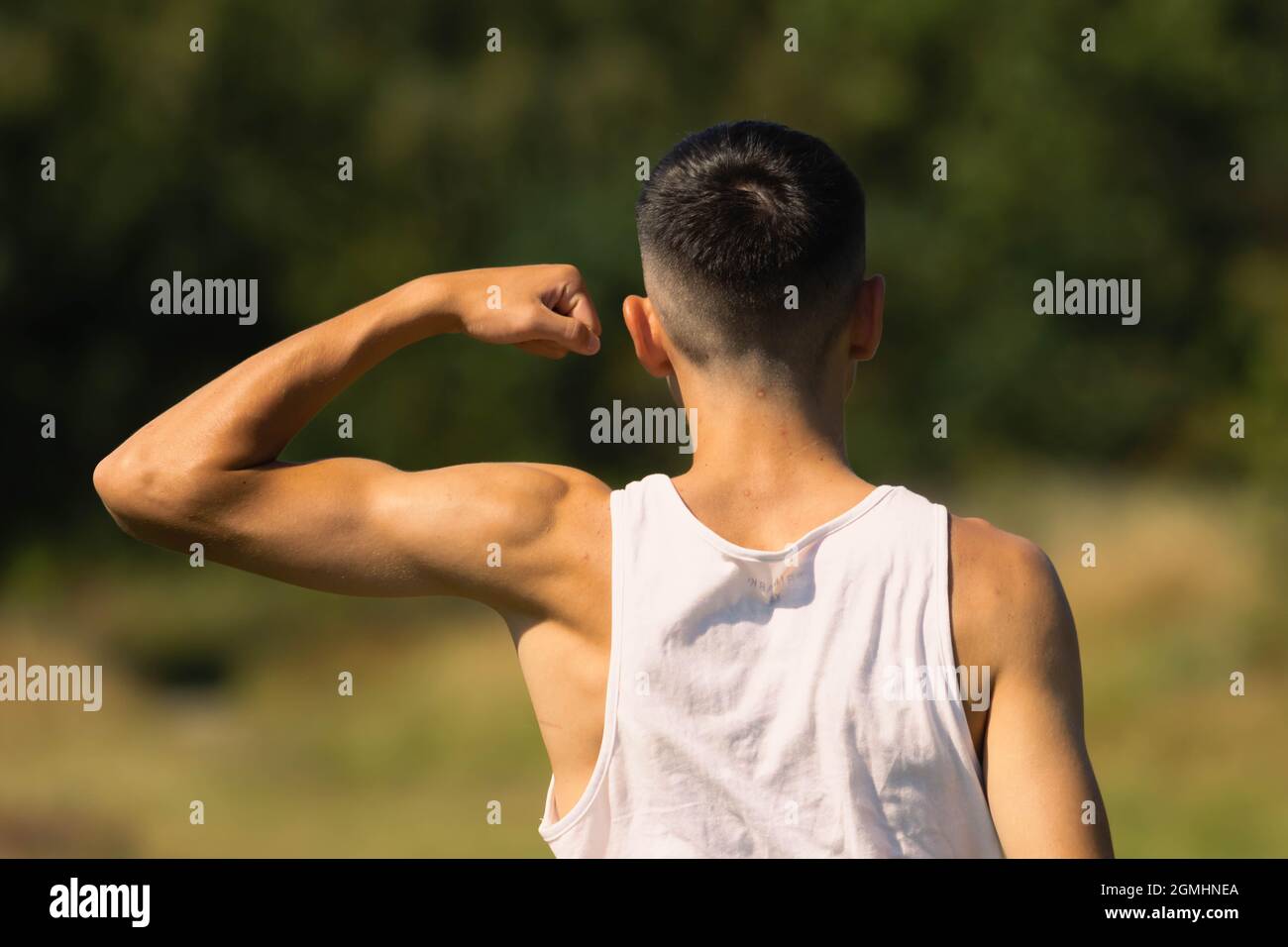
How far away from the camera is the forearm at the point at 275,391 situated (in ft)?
6.55

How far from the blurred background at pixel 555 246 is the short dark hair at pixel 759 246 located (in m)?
11.8

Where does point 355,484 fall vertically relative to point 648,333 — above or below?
below

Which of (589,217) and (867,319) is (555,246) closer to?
(589,217)

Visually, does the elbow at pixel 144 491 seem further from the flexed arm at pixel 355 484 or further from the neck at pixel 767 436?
the neck at pixel 767 436

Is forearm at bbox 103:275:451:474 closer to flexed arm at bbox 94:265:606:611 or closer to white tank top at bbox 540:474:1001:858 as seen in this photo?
Result: flexed arm at bbox 94:265:606:611

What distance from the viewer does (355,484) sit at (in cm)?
195

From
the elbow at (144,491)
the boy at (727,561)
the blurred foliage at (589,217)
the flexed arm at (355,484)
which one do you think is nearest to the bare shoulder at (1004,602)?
the boy at (727,561)

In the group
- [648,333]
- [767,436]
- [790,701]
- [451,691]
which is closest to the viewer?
[790,701]

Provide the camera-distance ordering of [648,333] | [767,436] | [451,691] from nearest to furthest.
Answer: [767,436] → [648,333] → [451,691]

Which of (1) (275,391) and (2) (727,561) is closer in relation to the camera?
(2) (727,561)

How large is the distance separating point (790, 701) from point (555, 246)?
576 inches

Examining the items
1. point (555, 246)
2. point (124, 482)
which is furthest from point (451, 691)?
point (124, 482)

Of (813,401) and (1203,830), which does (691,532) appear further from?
(1203,830)

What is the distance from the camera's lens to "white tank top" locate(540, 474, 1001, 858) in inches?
69.7
